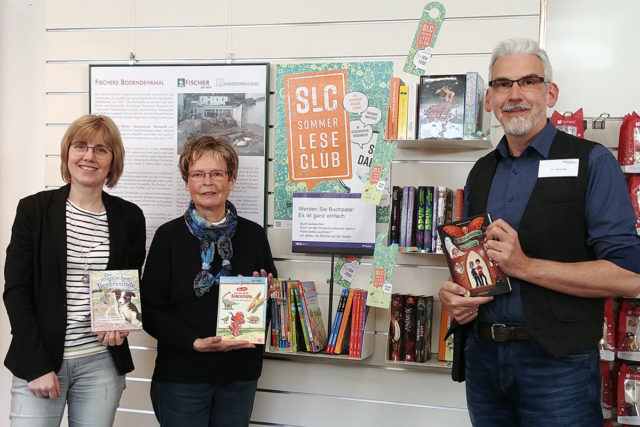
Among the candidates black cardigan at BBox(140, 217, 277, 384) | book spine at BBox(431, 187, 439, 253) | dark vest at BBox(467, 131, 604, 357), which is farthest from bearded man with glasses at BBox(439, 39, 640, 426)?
black cardigan at BBox(140, 217, 277, 384)

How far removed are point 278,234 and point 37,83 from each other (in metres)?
1.75

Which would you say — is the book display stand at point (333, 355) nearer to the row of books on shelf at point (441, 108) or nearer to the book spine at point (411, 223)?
the book spine at point (411, 223)

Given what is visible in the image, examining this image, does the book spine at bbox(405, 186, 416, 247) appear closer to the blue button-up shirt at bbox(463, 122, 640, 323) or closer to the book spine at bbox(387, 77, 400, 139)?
the book spine at bbox(387, 77, 400, 139)

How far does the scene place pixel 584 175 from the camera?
6.97ft

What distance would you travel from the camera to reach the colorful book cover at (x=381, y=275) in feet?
10.8

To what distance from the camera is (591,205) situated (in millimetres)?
2102

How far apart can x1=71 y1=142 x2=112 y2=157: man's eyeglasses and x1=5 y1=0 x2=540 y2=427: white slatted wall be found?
1.11 metres

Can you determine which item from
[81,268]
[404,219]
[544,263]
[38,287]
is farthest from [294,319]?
[544,263]

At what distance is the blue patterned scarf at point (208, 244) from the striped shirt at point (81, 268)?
388mm

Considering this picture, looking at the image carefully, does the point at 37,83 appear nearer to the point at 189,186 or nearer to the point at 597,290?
the point at 189,186

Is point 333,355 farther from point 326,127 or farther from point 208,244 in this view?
point 326,127

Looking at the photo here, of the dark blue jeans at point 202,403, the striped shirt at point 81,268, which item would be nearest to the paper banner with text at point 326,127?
the dark blue jeans at point 202,403

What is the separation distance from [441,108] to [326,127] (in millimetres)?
707

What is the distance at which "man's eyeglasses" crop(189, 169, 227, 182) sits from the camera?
2924 mm
